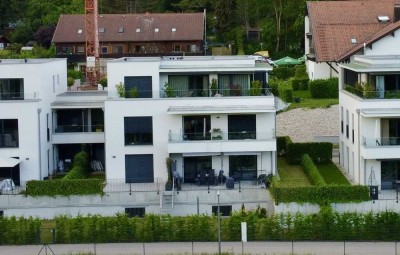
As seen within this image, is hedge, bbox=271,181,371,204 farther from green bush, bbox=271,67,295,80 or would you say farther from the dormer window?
green bush, bbox=271,67,295,80

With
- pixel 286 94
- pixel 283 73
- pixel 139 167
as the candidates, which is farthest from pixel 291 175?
pixel 283 73

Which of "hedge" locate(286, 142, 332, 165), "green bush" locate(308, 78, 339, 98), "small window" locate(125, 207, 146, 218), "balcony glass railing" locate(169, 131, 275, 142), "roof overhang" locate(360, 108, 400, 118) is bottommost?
"small window" locate(125, 207, 146, 218)

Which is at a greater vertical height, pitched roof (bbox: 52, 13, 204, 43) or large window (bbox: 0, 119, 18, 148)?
pitched roof (bbox: 52, 13, 204, 43)

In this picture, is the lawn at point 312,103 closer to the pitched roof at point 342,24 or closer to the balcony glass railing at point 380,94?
the pitched roof at point 342,24

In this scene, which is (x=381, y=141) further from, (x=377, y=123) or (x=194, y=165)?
(x=194, y=165)

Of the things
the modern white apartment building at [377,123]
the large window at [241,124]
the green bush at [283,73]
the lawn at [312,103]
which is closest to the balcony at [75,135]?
the large window at [241,124]

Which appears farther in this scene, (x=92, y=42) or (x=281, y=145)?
(x=92, y=42)

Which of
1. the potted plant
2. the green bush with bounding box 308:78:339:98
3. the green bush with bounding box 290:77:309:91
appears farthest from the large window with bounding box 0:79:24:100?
the green bush with bounding box 290:77:309:91

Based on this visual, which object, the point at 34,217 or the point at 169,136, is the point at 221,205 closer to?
the point at 169,136
